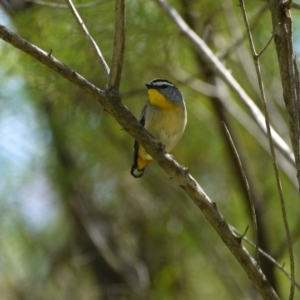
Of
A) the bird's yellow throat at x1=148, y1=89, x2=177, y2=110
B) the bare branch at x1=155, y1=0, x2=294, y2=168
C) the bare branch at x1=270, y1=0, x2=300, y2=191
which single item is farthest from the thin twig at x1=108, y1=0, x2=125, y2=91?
the bird's yellow throat at x1=148, y1=89, x2=177, y2=110

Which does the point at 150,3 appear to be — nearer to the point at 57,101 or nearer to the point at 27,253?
the point at 57,101

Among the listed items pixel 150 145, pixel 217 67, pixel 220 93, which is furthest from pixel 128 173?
pixel 150 145

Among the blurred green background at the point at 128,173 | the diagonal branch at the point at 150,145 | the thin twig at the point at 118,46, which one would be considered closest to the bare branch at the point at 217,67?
the blurred green background at the point at 128,173

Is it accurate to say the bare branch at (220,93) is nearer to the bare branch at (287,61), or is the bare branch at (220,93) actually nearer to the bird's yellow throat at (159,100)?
the bird's yellow throat at (159,100)

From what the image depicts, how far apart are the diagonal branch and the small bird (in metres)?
1.63

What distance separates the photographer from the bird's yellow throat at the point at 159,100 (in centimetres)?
→ 426

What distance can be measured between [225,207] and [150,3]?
2143mm

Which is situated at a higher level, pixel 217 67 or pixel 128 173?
pixel 217 67

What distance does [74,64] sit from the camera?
4602 mm

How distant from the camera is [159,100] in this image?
14.0 ft

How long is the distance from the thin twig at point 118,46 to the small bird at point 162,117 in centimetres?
174

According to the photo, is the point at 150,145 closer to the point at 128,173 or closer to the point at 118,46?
the point at 118,46

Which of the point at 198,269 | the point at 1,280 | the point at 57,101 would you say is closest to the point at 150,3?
the point at 57,101

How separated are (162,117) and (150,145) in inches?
69.6
